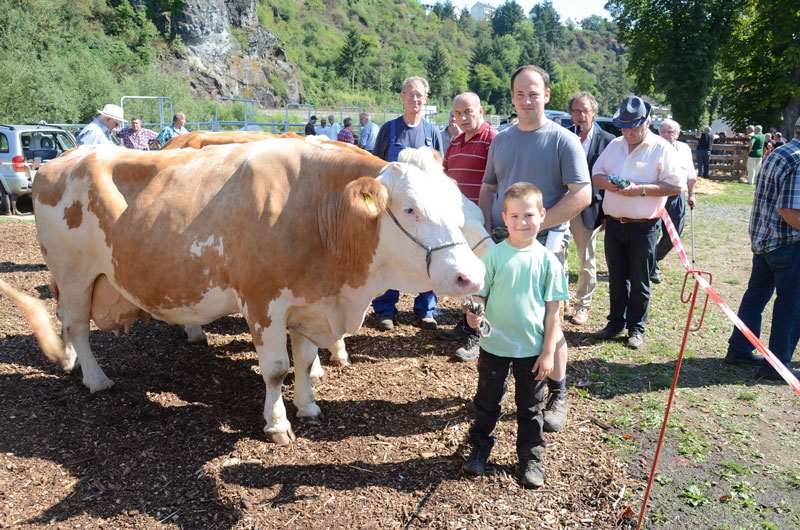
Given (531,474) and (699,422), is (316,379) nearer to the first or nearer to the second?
(531,474)

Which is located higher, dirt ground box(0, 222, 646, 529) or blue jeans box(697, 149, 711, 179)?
blue jeans box(697, 149, 711, 179)

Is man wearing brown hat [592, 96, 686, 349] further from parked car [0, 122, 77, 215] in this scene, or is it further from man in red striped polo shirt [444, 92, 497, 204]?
parked car [0, 122, 77, 215]

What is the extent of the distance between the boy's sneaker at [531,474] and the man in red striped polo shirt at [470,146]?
2.42 metres

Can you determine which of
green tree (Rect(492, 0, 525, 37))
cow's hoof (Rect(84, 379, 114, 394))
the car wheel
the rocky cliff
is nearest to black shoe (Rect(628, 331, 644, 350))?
cow's hoof (Rect(84, 379, 114, 394))

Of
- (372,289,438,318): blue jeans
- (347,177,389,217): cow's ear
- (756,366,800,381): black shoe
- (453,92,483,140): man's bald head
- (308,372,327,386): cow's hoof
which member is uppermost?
(453,92,483,140): man's bald head

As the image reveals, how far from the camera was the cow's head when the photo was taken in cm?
308

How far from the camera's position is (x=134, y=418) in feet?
13.4

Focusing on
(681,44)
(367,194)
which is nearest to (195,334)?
(367,194)

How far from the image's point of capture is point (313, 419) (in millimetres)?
4062

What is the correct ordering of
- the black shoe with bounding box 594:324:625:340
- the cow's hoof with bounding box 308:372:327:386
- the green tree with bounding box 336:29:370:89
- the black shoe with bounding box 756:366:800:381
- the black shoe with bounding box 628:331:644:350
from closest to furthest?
the cow's hoof with bounding box 308:372:327:386
the black shoe with bounding box 756:366:800:381
the black shoe with bounding box 628:331:644:350
the black shoe with bounding box 594:324:625:340
the green tree with bounding box 336:29:370:89

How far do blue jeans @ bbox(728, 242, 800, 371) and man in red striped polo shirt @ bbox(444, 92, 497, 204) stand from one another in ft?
8.52

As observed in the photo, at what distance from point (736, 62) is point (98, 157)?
3904 cm

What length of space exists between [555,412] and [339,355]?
6.49ft

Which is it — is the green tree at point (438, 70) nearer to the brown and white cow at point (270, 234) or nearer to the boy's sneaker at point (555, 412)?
the brown and white cow at point (270, 234)
